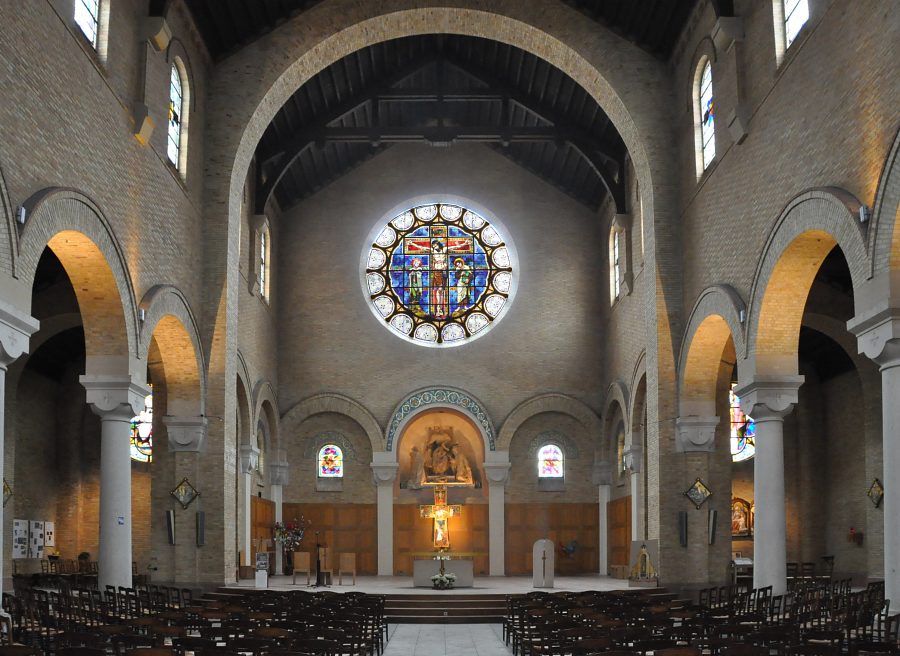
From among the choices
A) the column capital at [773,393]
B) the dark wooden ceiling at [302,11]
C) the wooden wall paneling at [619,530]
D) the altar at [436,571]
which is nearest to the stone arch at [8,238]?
the dark wooden ceiling at [302,11]

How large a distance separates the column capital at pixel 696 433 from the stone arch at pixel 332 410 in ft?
40.2

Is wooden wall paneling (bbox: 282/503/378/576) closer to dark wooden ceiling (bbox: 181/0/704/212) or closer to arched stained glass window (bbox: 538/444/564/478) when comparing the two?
arched stained glass window (bbox: 538/444/564/478)

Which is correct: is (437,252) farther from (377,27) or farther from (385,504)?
(377,27)

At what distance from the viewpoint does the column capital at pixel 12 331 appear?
13359 millimetres

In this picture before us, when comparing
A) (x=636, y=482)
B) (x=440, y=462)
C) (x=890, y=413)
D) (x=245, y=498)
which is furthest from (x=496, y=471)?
(x=890, y=413)

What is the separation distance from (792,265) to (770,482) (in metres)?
3.77

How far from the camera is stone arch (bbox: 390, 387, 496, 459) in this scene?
32969 millimetres

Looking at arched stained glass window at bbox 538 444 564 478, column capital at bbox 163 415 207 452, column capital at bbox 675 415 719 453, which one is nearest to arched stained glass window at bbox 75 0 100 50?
column capital at bbox 163 415 207 452

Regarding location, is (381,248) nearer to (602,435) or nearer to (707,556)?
(602,435)

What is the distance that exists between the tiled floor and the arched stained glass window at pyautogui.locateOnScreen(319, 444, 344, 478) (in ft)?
39.1

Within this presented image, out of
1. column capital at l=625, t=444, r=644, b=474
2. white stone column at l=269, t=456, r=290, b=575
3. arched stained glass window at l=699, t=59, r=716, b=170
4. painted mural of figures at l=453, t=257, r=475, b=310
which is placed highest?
arched stained glass window at l=699, t=59, r=716, b=170

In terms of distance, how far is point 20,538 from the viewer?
26297mm

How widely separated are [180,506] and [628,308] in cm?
1248

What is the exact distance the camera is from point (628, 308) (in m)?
29.2
